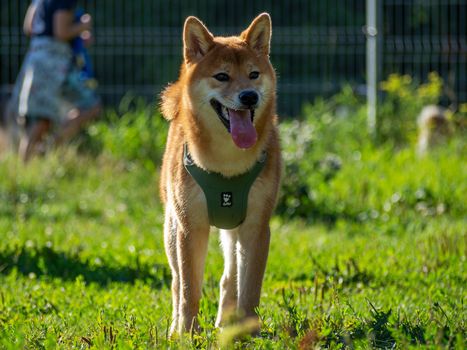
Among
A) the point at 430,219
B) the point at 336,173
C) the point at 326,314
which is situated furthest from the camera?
the point at 336,173

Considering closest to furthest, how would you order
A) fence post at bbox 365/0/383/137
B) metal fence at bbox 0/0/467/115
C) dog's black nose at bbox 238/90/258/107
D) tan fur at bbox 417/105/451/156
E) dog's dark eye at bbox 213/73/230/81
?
dog's black nose at bbox 238/90/258/107, dog's dark eye at bbox 213/73/230/81, tan fur at bbox 417/105/451/156, fence post at bbox 365/0/383/137, metal fence at bbox 0/0/467/115

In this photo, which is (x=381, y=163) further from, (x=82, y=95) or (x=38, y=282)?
(x=38, y=282)

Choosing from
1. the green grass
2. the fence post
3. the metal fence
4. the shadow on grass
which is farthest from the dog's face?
the metal fence

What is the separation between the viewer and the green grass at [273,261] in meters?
3.91

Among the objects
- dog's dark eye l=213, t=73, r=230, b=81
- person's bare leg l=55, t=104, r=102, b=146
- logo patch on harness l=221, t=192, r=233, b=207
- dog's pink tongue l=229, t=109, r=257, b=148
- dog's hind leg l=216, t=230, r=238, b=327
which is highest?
dog's dark eye l=213, t=73, r=230, b=81

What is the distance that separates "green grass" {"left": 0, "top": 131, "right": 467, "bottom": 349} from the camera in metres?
3.91

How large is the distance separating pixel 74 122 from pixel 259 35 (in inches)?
221

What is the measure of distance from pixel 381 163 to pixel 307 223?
1658 mm

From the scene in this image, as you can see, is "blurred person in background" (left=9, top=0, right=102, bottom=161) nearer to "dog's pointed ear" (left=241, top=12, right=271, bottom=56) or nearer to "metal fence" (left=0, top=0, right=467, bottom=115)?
"metal fence" (left=0, top=0, right=467, bottom=115)

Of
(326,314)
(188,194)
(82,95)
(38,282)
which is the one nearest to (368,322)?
(326,314)

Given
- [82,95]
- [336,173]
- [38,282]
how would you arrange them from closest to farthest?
[38,282]
[336,173]
[82,95]

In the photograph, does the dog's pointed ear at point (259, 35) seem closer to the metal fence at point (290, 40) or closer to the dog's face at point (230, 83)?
the dog's face at point (230, 83)

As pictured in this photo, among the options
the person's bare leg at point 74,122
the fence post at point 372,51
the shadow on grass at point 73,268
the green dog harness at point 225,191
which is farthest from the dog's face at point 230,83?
the fence post at point 372,51

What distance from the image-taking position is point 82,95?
10.0 meters
